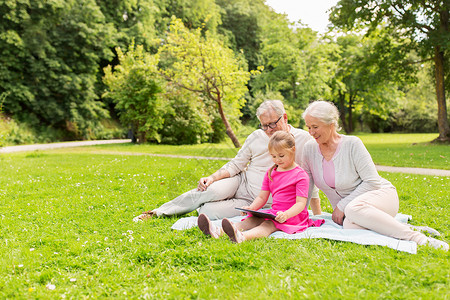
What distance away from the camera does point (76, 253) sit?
362cm

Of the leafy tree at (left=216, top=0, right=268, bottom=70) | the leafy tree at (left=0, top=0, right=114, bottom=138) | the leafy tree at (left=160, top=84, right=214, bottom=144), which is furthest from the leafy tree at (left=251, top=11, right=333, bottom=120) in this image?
the leafy tree at (left=0, top=0, right=114, bottom=138)

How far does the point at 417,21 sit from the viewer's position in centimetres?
1697

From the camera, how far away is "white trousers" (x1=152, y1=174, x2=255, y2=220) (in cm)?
477

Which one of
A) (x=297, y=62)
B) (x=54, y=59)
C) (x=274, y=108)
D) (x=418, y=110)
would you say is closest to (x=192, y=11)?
(x=297, y=62)

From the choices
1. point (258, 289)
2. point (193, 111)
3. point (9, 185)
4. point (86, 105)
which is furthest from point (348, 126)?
point (258, 289)

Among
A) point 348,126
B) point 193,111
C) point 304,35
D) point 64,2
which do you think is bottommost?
point 348,126

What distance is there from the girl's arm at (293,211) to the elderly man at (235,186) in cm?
76

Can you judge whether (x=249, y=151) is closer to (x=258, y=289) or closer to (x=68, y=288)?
(x=258, y=289)

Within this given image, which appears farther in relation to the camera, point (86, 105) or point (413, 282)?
point (86, 105)

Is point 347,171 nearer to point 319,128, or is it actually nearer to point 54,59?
point 319,128

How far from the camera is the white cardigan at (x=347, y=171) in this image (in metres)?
3.90

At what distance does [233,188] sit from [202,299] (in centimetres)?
238

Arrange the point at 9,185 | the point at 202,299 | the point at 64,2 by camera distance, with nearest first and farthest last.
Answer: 1. the point at 202,299
2. the point at 9,185
3. the point at 64,2

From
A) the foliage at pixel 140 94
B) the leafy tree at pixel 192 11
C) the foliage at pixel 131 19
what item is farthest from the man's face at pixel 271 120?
the leafy tree at pixel 192 11
